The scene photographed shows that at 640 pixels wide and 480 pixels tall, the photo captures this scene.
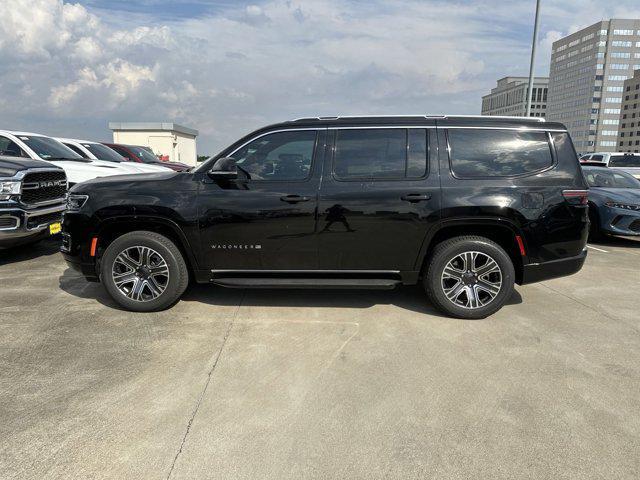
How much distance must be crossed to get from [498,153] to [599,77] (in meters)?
153

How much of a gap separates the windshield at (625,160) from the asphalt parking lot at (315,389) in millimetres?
12803

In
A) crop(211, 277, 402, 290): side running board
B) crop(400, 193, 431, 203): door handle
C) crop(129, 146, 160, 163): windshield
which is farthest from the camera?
crop(129, 146, 160, 163): windshield

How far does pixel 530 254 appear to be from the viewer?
4234mm

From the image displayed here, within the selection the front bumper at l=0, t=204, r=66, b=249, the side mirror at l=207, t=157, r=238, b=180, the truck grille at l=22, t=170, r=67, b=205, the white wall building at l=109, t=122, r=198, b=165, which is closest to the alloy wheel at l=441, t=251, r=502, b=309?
the side mirror at l=207, t=157, r=238, b=180

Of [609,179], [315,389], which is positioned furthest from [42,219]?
[609,179]

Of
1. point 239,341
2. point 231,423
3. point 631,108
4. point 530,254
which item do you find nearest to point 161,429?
point 231,423

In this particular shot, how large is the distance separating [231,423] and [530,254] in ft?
10.3

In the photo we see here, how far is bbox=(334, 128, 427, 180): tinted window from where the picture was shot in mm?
4211

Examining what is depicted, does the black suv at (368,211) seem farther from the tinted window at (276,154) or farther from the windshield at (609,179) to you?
the windshield at (609,179)

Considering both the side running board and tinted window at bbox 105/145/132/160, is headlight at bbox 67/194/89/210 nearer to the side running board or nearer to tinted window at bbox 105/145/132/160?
the side running board

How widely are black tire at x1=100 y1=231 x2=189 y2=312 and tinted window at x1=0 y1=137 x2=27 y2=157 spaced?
5401 mm

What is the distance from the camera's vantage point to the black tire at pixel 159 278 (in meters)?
4.32

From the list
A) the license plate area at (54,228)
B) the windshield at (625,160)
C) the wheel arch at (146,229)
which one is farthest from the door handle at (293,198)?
the windshield at (625,160)

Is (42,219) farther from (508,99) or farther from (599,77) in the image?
(599,77)
